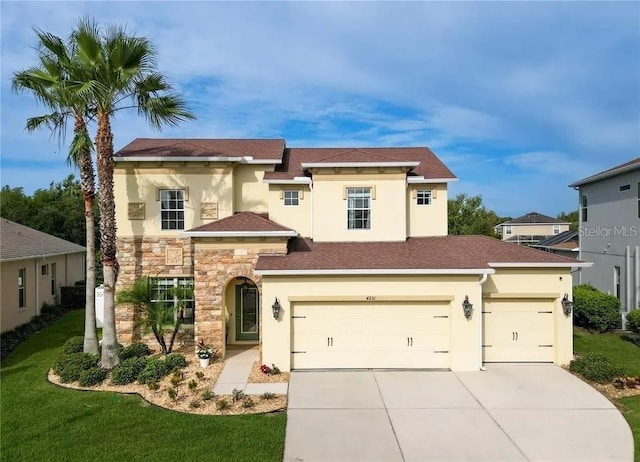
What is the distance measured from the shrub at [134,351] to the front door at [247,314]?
10.3 feet

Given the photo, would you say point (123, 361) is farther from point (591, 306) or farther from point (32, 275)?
point (591, 306)

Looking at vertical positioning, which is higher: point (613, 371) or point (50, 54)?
point (50, 54)

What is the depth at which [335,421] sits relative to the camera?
8.56 metres

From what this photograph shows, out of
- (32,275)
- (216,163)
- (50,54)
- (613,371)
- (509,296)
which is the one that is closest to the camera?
(613,371)

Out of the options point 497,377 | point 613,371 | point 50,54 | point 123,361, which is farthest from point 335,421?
point 50,54

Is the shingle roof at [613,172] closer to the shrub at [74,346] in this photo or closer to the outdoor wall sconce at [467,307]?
the outdoor wall sconce at [467,307]

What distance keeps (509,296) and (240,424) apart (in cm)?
899

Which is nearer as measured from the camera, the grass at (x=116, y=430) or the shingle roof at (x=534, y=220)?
the grass at (x=116, y=430)

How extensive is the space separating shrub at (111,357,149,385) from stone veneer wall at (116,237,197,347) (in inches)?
115

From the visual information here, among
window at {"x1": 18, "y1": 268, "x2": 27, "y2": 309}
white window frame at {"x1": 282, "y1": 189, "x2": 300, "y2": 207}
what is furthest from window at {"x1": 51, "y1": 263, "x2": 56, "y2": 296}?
white window frame at {"x1": 282, "y1": 189, "x2": 300, "y2": 207}

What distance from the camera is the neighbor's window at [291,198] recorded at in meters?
15.2

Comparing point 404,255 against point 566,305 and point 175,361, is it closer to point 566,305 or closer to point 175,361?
point 566,305

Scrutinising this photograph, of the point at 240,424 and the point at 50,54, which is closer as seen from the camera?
the point at 240,424

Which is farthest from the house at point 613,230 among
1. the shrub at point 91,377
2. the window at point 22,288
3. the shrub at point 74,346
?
the window at point 22,288
